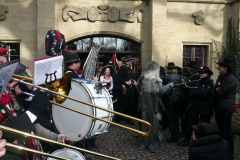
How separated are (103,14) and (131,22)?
3.45ft

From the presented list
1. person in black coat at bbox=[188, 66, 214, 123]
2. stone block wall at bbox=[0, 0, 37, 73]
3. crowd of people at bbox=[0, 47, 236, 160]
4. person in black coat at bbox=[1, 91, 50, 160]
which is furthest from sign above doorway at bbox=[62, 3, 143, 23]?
person in black coat at bbox=[1, 91, 50, 160]

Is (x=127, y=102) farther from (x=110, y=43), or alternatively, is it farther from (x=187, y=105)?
(x=110, y=43)

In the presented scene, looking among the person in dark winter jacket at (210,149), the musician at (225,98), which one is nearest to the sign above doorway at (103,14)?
the musician at (225,98)

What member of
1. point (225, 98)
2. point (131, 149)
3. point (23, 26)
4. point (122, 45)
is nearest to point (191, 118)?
point (225, 98)

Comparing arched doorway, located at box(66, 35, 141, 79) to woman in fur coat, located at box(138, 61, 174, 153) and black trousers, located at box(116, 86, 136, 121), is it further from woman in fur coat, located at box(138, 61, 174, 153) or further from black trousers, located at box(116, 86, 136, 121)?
woman in fur coat, located at box(138, 61, 174, 153)

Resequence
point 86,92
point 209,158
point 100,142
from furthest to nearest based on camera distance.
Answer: point 100,142
point 86,92
point 209,158

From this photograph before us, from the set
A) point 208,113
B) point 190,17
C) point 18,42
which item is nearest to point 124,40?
point 190,17

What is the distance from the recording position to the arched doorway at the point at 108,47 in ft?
34.2

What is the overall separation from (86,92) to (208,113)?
9.42 ft

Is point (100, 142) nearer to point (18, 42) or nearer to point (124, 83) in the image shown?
point (124, 83)

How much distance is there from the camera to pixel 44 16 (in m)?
9.32

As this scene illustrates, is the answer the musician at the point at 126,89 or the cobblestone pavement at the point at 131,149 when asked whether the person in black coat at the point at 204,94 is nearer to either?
the cobblestone pavement at the point at 131,149

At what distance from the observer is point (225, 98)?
5.40 meters

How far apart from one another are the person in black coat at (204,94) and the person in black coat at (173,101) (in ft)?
1.58
